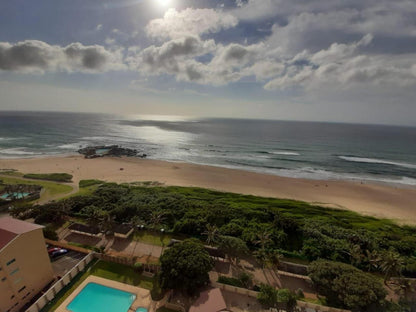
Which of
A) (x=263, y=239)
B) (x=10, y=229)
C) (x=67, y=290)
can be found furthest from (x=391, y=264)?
(x=10, y=229)

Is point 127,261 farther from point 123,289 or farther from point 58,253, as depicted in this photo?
point 58,253

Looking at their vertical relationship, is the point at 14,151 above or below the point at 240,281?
above

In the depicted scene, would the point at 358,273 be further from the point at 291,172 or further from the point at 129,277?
the point at 291,172

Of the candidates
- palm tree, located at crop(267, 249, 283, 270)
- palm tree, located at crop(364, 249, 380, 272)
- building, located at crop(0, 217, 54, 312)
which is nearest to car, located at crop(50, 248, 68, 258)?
building, located at crop(0, 217, 54, 312)

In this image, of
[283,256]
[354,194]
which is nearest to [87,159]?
[283,256]

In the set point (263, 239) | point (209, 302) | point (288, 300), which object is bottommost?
point (288, 300)

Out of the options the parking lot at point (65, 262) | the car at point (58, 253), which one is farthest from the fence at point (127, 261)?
the car at point (58, 253)
